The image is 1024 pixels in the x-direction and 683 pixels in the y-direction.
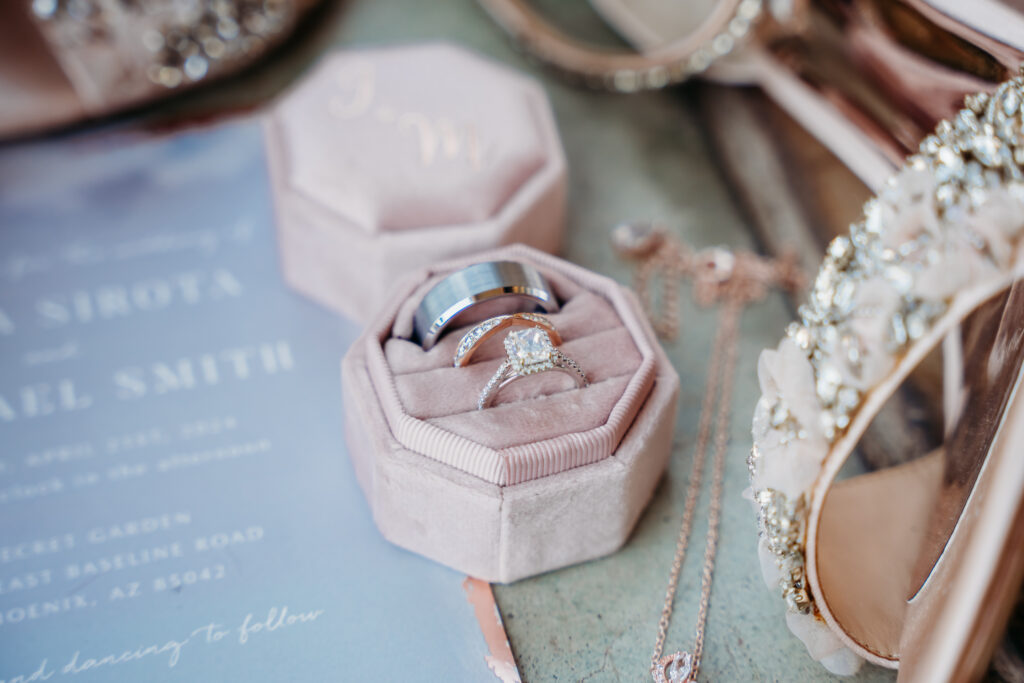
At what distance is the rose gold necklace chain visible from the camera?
732 millimetres

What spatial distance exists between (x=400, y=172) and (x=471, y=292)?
9.4 inches

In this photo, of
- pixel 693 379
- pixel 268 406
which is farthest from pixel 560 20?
pixel 268 406

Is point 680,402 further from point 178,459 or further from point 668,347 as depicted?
point 178,459

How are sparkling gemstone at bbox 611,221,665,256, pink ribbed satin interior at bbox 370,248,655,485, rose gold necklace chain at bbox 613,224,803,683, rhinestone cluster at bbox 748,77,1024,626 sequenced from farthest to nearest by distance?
sparkling gemstone at bbox 611,221,665,256, rose gold necklace chain at bbox 613,224,803,683, pink ribbed satin interior at bbox 370,248,655,485, rhinestone cluster at bbox 748,77,1024,626

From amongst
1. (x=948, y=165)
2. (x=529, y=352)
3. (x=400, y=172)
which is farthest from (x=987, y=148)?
(x=400, y=172)

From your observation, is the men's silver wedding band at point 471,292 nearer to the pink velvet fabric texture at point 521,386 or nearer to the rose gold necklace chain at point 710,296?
the pink velvet fabric texture at point 521,386

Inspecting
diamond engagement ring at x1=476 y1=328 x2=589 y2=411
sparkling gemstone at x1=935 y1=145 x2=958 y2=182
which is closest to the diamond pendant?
diamond engagement ring at x1=476 y1=328 x2=589 y2=411

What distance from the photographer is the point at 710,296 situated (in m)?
0.92

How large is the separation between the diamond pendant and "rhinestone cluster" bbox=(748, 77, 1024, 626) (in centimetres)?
14

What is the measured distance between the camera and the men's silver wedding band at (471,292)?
25.0 inches

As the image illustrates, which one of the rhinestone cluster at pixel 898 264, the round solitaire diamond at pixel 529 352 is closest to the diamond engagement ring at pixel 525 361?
the round solitaire diamond at pixel 529 352

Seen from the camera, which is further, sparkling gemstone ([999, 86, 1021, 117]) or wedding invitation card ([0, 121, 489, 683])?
wedding invitation card ([0, 121, 489, 683])

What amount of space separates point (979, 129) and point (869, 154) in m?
0.40

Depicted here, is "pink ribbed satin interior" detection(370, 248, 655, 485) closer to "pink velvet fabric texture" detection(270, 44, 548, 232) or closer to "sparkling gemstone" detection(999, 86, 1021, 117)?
"pink velvet fabric texture" detection(270, 44, 548, 232)
